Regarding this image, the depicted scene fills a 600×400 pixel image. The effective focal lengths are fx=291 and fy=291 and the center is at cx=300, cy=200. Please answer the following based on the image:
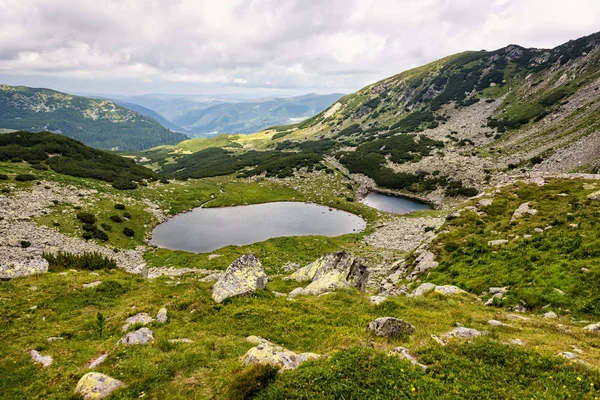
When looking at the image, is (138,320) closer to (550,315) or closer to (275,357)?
(275,357)

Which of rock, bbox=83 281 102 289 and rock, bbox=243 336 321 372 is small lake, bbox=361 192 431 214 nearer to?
rock, bbox=83 281 102 289

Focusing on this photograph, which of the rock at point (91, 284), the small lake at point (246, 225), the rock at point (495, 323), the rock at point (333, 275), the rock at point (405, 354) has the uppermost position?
the rock at point (405, 354)

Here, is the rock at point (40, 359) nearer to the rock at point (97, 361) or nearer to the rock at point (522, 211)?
the rock at point (97, 361)

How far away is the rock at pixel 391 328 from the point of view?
43.4 ft

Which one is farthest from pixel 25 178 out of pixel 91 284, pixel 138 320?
pixel 138 320

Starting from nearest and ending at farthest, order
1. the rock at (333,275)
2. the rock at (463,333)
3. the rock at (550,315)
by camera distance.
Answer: the rock at (463,333), the rock at (550,315), the rock at (333,275)

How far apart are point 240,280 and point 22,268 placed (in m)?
17.0


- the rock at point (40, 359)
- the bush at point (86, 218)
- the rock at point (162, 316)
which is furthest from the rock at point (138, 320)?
the bush at point (86, 218)

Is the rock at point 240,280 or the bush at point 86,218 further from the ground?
the rock at point 240,280

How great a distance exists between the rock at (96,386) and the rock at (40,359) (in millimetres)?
3309

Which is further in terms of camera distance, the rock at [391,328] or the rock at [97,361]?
the rock at [391,328]

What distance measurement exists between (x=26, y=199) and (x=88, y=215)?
910 centimetres

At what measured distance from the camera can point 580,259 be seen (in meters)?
18.8

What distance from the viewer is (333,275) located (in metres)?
22.8
